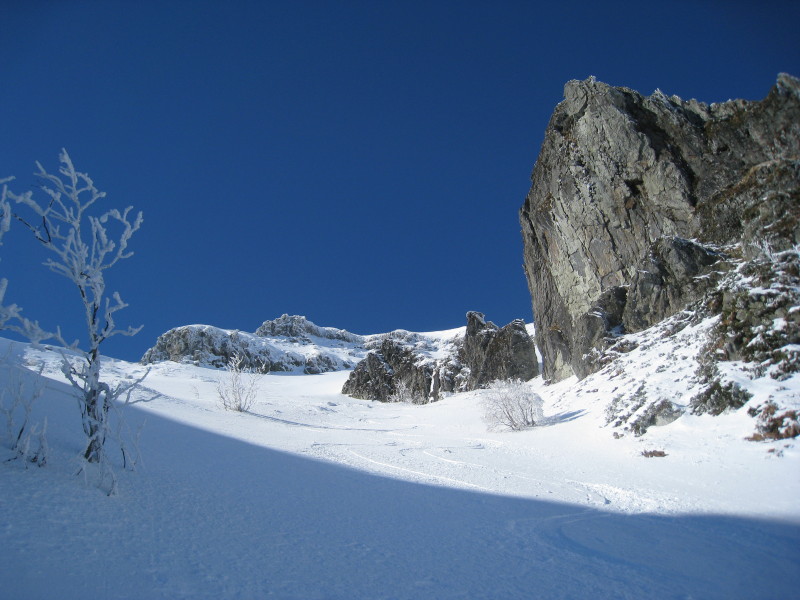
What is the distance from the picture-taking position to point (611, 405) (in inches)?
633

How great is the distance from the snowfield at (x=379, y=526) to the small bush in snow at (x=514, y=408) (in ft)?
34.1

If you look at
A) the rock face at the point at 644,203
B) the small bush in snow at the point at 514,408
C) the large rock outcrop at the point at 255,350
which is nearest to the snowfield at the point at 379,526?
the small bush in snow at the point at 514,408

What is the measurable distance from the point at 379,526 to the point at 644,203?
32.0 m

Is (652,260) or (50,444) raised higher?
(652,260)

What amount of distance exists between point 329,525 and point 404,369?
60.3 meters

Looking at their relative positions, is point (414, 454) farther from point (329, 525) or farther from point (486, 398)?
point (486, 398)

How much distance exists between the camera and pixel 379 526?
16.5ft

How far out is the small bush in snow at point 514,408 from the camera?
2042 centimetres

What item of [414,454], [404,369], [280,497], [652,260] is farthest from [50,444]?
[404,369]

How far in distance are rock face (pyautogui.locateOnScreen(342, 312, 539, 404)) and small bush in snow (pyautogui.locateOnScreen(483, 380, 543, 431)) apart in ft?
72.1

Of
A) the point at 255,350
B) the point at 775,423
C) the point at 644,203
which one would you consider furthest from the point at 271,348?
the point at 775,423

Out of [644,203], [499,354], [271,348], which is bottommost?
[499,354]

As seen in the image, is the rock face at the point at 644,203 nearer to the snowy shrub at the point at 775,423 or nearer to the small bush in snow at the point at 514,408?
the small bush in snow at the point at 514,408

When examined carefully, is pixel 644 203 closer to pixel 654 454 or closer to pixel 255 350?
pixel 654 454
